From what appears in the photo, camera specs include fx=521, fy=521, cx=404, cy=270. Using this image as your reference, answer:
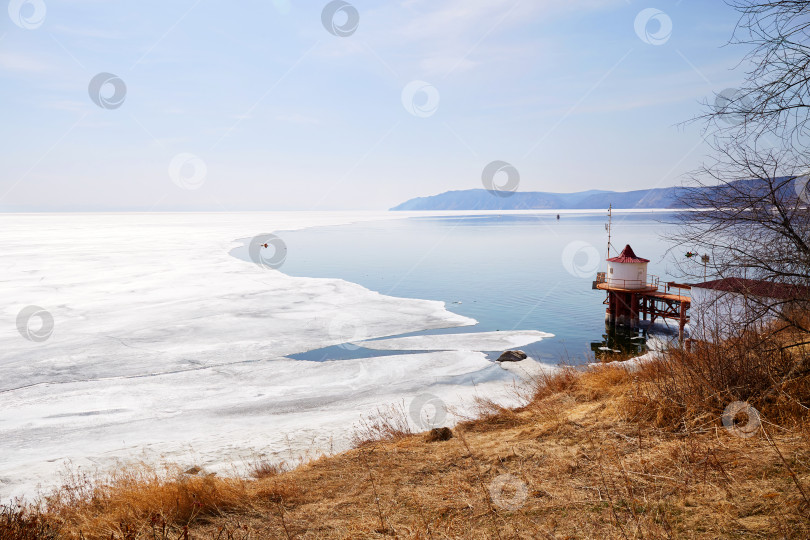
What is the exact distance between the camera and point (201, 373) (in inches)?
643

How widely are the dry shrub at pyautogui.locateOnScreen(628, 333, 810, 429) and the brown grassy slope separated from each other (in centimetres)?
6

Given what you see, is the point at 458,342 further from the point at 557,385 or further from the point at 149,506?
the point at 149,506

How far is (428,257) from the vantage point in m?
58.8

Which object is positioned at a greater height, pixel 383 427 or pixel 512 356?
pixel 512 356

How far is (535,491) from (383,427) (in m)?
6.02

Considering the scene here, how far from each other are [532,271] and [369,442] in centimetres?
3953

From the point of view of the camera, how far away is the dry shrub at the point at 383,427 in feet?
33.6

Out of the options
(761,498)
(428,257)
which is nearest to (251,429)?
(761,498)

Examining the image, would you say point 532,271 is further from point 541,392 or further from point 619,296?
point 541,392

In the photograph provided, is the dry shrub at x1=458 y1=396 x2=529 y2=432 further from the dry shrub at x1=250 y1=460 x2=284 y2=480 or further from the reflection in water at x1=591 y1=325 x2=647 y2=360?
the reflection in water at x1=591 y1=325 x2=647 y2=360

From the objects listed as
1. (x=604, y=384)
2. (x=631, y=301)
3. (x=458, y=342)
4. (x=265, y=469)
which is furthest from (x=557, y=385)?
(x=631, y=301)

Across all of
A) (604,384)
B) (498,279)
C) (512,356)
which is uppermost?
(498,279)

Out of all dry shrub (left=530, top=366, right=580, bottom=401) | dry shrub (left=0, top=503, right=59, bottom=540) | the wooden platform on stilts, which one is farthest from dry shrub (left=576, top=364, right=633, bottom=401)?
the wooden platform on stilts

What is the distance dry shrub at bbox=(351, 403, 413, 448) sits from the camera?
33.6 feet
